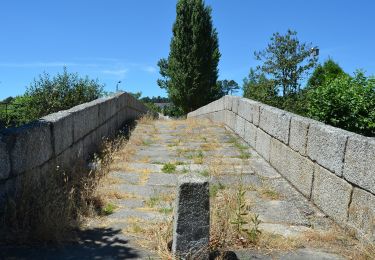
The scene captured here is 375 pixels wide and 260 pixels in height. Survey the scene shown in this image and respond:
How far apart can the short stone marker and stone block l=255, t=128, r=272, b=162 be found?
416cm

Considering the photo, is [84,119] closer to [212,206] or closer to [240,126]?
[212,206]

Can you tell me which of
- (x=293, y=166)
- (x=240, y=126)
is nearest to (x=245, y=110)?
(x=240, y=126)

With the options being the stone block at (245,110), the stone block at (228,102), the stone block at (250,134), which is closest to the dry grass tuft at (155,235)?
the stone block at (250,134)

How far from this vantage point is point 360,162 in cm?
405

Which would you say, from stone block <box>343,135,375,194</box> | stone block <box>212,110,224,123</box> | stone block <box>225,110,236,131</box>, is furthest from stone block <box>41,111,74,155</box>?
stone block <box>212,110,224,123</box>

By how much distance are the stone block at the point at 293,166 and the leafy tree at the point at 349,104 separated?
3.31 metres

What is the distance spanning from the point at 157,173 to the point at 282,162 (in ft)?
6.13

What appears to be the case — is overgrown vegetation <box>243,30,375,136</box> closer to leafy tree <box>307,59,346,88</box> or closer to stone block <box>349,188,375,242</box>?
leafy tree <box>307,59,346,88</box>

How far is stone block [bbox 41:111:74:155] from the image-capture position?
18.1 feet

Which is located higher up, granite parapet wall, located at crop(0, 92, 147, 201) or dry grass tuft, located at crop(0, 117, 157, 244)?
granite parapet wall, located at crop(0, 92, 147, 201)

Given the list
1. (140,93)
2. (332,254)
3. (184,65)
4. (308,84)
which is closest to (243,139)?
(332,254)

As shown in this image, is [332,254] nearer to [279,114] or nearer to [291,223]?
[291,223]

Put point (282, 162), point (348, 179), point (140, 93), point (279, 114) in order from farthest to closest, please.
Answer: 1. point (140, 93)
2. point (279, 114)
3. point (282, 162)
4. point (348, 179)

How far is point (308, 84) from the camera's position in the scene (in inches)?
742
